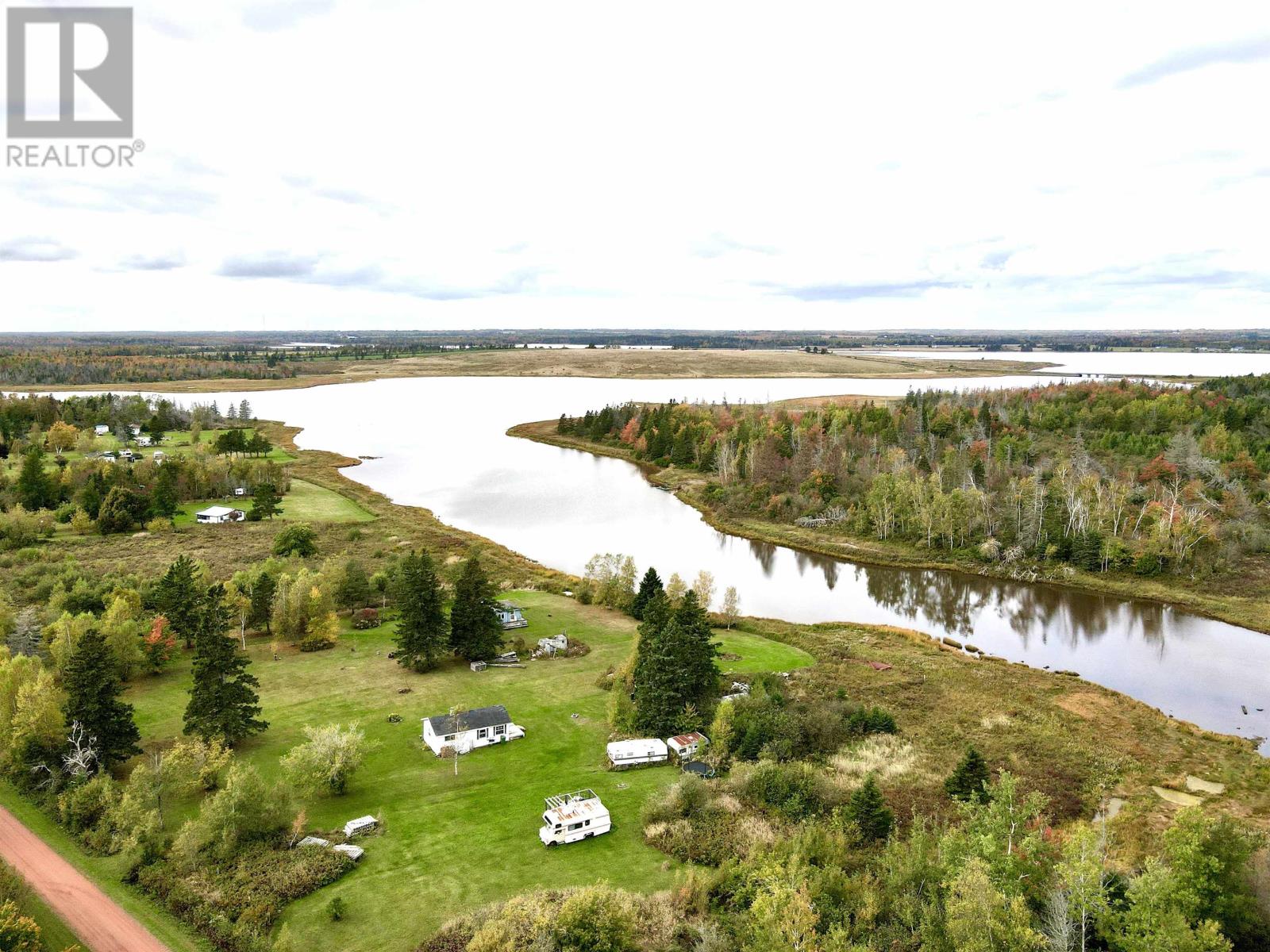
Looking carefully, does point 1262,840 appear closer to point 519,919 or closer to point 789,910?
point 789,910

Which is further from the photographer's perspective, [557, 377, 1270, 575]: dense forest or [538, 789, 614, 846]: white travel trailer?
[557, 377, 1270, 575]: dense forest

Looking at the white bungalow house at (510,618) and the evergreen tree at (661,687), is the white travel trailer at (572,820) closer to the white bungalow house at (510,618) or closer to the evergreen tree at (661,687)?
the evergreen tree at (661,687)

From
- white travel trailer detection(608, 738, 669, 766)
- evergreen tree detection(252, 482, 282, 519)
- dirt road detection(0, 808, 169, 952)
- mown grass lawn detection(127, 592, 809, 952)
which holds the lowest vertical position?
dirt road detection(0, 808, 169, 952)

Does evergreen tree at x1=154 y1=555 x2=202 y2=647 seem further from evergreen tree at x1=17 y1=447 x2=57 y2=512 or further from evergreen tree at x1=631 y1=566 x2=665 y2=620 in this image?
evergreen tree at x1=17 y1=447 x2=57 y2=512

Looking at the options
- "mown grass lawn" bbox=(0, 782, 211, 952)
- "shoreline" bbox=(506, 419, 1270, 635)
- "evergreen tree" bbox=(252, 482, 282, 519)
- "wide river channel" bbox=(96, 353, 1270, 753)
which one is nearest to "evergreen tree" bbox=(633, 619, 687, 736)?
"mown grass lawn" bbox=(0, 782, 211, 952)

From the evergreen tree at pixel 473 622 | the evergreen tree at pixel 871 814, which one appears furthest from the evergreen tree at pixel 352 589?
the evergreen tree at pixel 871 814

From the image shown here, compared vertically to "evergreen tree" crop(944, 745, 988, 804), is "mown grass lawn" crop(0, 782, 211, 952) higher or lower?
lower

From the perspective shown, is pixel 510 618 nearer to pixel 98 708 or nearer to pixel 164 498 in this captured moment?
pixel 98 708

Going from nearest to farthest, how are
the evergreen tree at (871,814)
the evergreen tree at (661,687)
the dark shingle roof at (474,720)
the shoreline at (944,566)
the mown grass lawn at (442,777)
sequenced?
the mown grass lawn at (442,777), the evergreen tree at (871,814), the dark shingle roof at (474,720), the evergreen tree at (661,687), the shoreline at (944,566)

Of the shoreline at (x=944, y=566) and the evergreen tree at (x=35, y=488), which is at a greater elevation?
the evergreen tree at (x=35, y=488)
